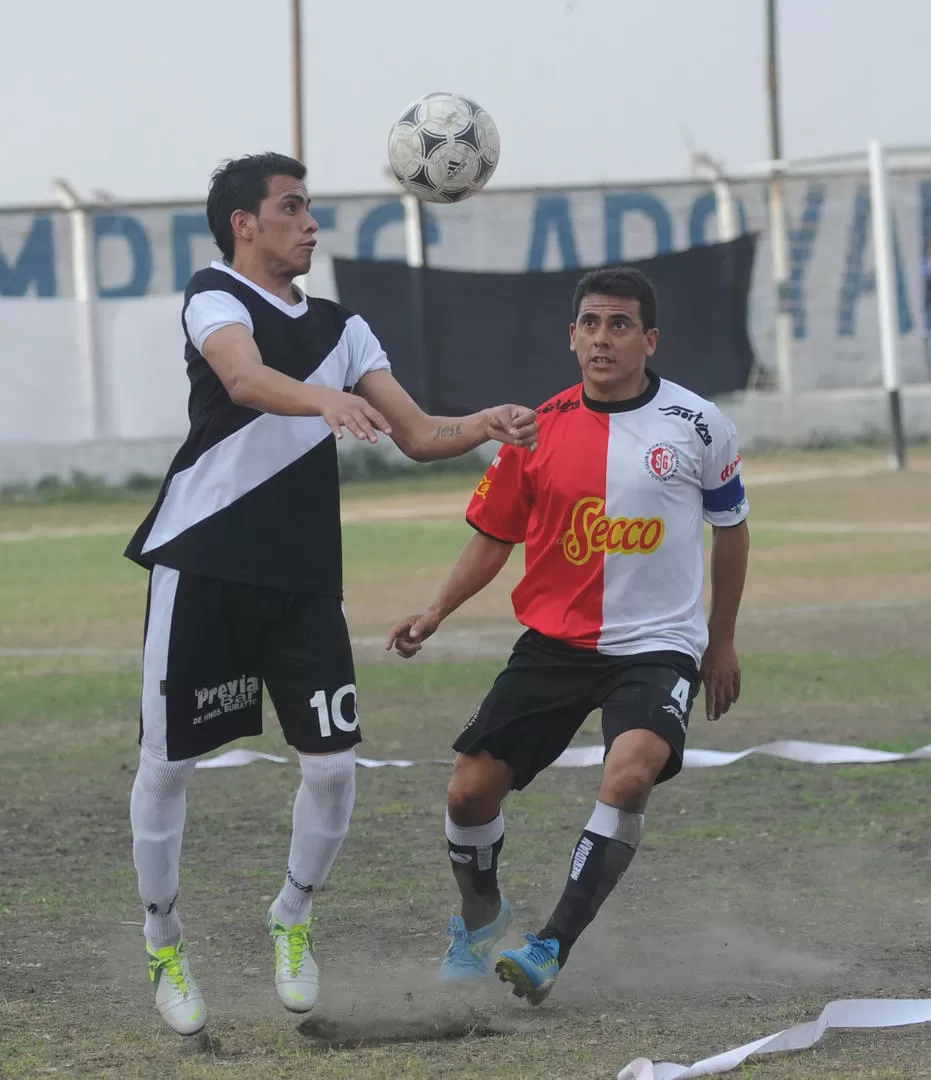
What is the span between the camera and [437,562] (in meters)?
16.2

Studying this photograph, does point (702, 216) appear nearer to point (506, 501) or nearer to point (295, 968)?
point (506, 501)

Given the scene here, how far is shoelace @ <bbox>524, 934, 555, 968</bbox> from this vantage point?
16.1 ft

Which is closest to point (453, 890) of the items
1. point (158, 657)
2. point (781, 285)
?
point (158, 657)

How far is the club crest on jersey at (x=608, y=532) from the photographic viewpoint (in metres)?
5.42

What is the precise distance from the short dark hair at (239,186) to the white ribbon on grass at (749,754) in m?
3.79

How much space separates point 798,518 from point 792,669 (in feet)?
28.2

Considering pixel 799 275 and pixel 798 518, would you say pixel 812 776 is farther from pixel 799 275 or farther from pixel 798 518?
pixel 799 275

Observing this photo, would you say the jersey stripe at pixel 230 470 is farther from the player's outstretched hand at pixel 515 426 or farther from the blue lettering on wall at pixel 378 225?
the blue lettering on wall at pixel 378 225

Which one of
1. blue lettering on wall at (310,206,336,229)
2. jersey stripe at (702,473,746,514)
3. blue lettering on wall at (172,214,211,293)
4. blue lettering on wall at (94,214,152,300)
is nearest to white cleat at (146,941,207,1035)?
jersey stripe at (702,473,746,514)

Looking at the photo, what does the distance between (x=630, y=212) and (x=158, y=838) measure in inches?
1037

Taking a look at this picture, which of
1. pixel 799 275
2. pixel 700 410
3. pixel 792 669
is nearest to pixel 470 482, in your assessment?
pixel 799 275

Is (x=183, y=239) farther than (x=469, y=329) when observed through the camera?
Yes

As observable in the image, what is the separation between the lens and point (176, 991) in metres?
4.79

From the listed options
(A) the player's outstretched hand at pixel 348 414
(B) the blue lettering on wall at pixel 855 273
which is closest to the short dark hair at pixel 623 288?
(A) the player's outstretched hand at pixel 348 414
